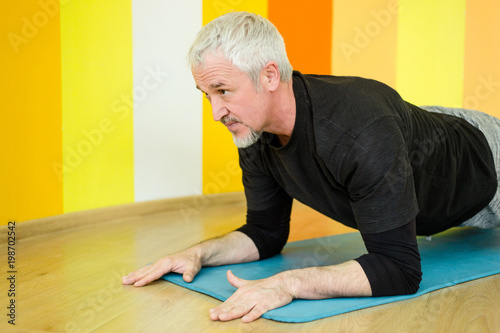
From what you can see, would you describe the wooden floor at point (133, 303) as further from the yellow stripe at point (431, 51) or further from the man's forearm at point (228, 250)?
the yellow stripe at point (431, 51)

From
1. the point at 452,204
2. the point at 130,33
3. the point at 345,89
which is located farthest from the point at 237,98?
the point at 130,33

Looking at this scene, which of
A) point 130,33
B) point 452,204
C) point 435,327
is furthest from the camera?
point 130,33

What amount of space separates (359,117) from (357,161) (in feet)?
0.38

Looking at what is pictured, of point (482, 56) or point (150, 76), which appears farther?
point (482, 56)

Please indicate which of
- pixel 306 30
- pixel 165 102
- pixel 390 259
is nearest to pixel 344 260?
pixel 390 259

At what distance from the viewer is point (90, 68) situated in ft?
8.56

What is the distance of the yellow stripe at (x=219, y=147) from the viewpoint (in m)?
3.20

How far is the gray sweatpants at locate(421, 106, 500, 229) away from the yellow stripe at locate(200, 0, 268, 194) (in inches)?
61.1

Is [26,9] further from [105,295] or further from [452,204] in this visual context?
[452,204]

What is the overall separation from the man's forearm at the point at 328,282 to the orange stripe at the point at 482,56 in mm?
2901

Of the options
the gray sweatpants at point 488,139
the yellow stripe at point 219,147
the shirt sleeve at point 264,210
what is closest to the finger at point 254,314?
the shirt sleeve at point 264,210

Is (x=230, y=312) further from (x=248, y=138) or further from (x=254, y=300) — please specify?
(x=248, y=138)

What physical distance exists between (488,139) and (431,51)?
2166mm

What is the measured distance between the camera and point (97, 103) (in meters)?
2.65
